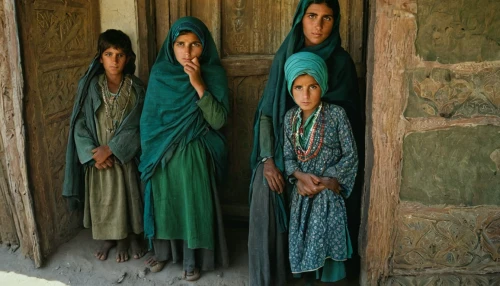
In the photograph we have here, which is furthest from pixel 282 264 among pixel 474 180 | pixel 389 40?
pixel 389 40

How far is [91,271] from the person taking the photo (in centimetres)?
345

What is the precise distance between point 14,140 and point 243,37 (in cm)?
179

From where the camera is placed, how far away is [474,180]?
9.02 ft

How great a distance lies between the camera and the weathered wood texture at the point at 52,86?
3348 millimetres

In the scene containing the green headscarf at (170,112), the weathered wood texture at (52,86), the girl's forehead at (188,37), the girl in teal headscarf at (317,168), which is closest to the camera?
the girl in teal headscarf at (317,168)

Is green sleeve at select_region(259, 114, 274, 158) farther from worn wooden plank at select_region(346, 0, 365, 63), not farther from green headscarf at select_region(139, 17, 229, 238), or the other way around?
worn wooden plank at select_region(346, 0, 365, 63)

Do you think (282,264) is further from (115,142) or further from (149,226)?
(115,142)

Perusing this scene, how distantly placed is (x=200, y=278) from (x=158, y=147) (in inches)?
36.2

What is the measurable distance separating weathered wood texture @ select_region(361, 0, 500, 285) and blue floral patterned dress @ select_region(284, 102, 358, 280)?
0.15m

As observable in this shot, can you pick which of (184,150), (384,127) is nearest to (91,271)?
(184,150)

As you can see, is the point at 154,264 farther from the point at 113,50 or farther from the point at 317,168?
the point at 113,50

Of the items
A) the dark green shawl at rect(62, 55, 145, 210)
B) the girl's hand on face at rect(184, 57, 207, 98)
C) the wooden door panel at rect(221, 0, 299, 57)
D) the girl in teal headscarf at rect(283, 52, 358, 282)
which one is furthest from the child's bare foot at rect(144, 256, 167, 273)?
the wooden door panel at rect(221, 0, 299, 57)

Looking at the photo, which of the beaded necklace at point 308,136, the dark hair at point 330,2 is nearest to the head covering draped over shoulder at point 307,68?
the beaded necklace at point 308,136

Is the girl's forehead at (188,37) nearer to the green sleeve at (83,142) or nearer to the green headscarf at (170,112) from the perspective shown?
the green headscarf at (170,112)
